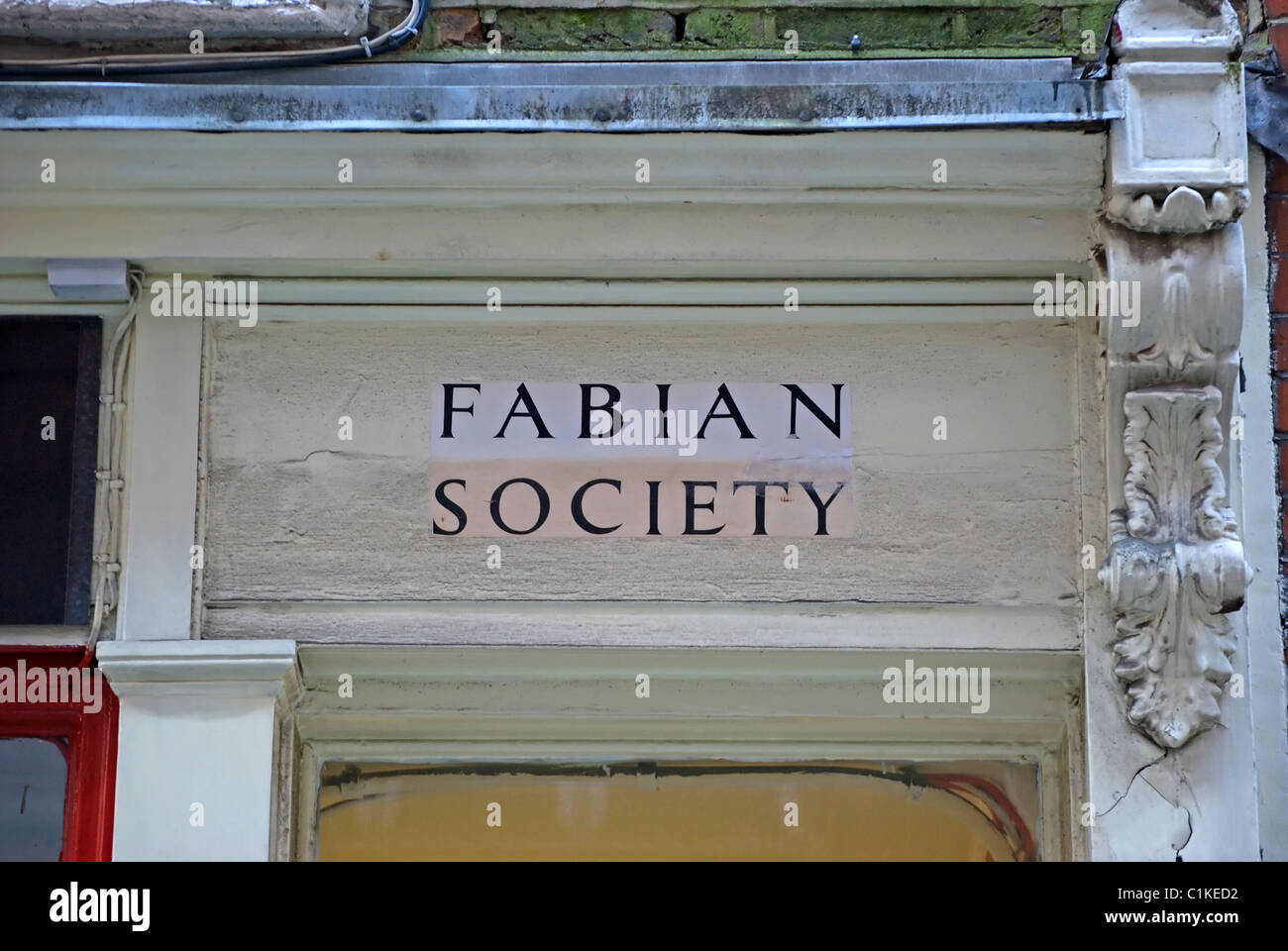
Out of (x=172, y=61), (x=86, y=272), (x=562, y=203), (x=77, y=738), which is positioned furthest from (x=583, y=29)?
(x=77, y=738)

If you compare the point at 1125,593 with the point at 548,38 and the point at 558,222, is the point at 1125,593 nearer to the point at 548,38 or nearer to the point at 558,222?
the point at 558,222

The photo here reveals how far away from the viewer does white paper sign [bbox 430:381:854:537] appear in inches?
151

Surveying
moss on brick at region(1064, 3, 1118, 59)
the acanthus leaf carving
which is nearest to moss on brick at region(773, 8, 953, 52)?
moss on brick at region(1064, 3, 1118, 59)

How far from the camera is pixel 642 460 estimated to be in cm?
385

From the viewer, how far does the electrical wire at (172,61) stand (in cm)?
382

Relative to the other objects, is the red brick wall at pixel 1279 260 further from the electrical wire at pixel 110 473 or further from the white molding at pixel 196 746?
the electrical wire at pixel 110 473

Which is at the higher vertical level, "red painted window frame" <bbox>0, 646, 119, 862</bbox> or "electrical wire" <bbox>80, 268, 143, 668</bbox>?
"electrical wire" <bbox>80, 268, 143, 668</bbox>

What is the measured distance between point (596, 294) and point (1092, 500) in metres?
1.07

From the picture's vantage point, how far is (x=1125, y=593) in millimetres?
3631

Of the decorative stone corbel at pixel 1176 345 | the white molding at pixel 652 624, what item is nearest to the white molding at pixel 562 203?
the decorative stone corbel at pixel 1176 345

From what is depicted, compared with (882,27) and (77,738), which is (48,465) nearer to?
(77,738)

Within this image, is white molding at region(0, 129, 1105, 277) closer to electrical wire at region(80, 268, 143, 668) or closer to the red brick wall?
electrical wire at region(80, 268, 143, 668)

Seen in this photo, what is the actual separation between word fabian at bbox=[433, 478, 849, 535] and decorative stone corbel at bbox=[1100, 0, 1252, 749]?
60 centimetres

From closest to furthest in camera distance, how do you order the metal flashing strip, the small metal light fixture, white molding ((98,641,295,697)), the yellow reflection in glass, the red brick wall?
the metal flashing strip < white molding ((98,641,295,697)) < the small metal light fixture < the red brick wall < the yellow reflection in glass
